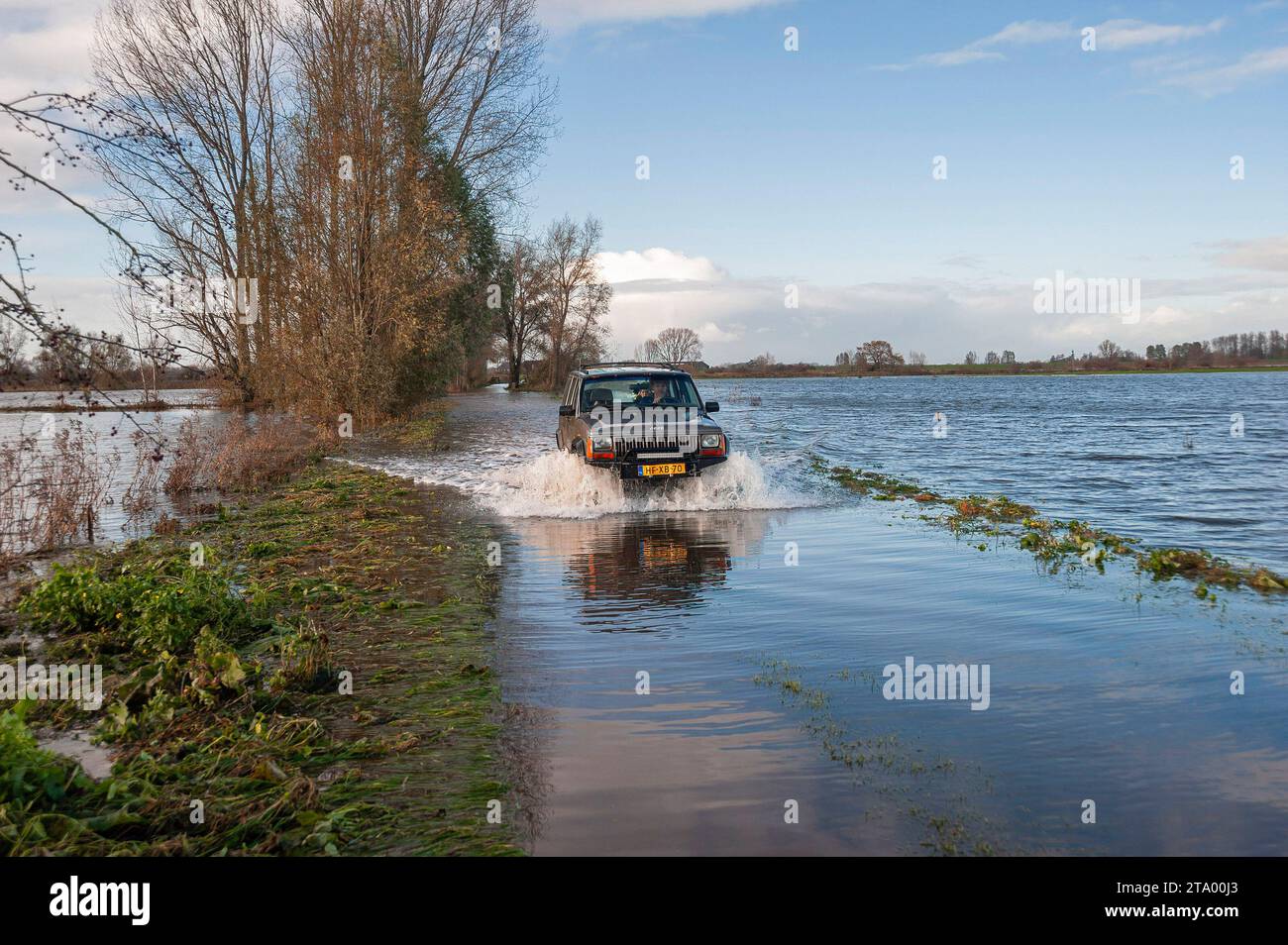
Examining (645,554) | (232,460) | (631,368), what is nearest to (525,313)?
(232,460)

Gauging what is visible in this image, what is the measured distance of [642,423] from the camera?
14.7m

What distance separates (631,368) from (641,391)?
553 millimetres

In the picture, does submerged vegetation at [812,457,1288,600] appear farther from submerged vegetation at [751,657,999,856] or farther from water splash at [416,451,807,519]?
submerged vegetation at [751,657,999,856]

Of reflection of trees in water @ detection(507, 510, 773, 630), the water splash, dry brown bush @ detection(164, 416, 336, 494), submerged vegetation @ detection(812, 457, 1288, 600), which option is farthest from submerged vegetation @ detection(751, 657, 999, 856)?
dry brown bush @ detection(164, 416, 336, 494)

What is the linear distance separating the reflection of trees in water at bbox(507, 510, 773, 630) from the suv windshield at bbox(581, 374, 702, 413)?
2112 mm

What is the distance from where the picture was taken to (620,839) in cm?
411

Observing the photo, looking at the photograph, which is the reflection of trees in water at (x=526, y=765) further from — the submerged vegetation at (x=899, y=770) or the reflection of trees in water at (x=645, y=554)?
the reflection of trees in water at (x=645, y=554)

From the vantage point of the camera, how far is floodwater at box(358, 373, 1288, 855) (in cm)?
430

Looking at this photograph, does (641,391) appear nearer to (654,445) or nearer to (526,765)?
(654,445)

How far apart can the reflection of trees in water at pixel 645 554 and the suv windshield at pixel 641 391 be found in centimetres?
211

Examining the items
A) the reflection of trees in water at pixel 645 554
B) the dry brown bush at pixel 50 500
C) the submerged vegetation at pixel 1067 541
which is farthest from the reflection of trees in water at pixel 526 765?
the dry brown bush at pixel 50 500

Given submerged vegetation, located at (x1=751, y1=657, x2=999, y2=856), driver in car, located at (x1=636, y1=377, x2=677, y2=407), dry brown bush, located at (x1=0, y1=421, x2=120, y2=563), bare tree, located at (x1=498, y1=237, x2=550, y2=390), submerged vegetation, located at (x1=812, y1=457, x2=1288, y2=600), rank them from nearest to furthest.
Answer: submerged vegetation, located at (x1=751, y1=657, x2=999, y2=856)
submerged vegetation, located at (x1=812, y1=457, x2=1288, y2=600)
dry brown bush, located at (x1=0, y1=421, x2=120, y2=563)
driver in car, located at (x1=636, y1=377, x2=677, y2=407)
bare tree, located at (x1=498, y1=237, x2=550, y2=390)

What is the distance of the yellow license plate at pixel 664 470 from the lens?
14512 mm
